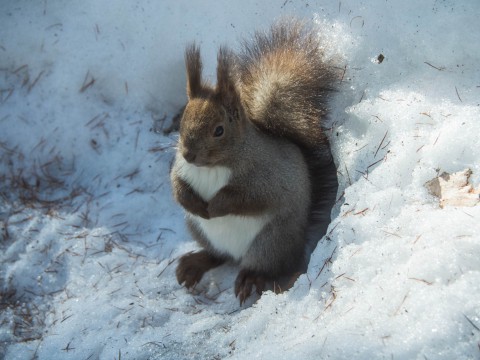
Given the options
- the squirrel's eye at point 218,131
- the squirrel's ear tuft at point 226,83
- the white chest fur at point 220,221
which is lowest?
the white chest fur at point 220,221

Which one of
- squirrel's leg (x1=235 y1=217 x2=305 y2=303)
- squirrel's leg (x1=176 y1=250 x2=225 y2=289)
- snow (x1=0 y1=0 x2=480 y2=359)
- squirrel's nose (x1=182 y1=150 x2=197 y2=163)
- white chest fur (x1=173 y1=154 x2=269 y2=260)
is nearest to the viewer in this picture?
snow (x1=0 y1=0 x2=480 y2=359)

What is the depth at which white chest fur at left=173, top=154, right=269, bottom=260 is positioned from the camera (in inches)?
97.4

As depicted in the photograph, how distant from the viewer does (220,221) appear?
8.55ft

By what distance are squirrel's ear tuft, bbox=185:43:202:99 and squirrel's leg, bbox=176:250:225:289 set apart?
886mm

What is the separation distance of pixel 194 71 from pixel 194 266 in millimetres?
1003

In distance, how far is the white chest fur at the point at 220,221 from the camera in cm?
247

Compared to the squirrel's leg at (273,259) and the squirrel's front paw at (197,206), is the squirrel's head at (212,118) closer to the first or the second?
the squirrel's front paw at (197,206)

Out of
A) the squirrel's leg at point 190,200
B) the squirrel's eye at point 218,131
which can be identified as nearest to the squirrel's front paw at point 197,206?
the squirrel's leg at point 190,200

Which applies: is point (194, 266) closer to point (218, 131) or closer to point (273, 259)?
point (273, 259)

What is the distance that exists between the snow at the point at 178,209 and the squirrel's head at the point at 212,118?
1.77ft

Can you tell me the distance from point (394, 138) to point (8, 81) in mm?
2304

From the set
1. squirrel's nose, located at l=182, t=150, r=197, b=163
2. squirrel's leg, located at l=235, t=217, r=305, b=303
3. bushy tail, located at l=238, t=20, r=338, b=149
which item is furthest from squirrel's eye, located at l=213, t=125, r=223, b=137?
squirrel's leg, located at l=235, t=217, r=305, b=303

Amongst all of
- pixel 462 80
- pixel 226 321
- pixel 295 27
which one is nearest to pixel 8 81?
pixel 295 27

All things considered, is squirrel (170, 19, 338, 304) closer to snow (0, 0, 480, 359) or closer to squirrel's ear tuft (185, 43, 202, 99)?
squirrel's ear tuft (185, 43, 202, 99)
